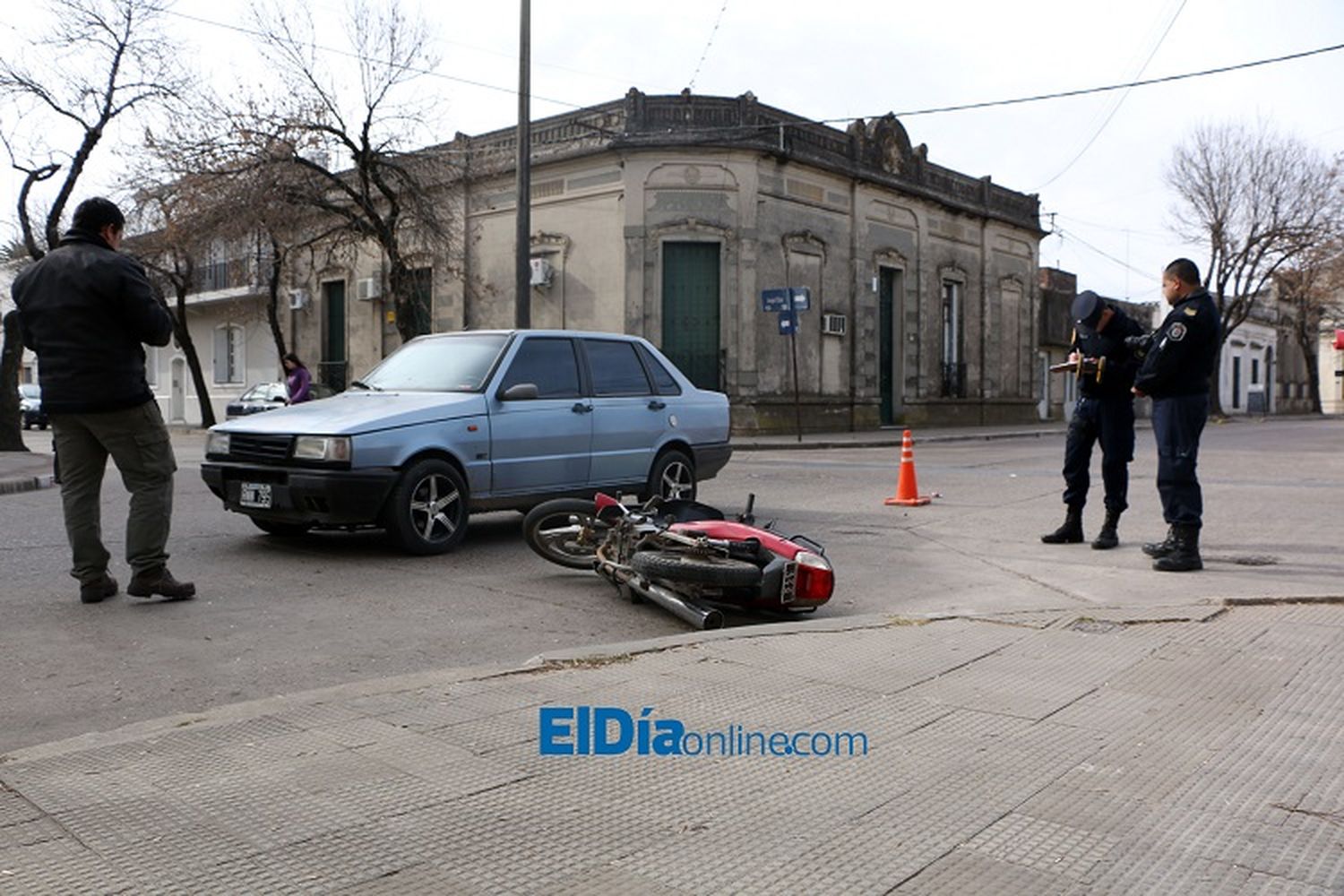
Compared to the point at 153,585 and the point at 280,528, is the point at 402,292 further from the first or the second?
the point at 153,585

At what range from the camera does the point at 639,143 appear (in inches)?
991

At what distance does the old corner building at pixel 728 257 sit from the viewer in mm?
25516

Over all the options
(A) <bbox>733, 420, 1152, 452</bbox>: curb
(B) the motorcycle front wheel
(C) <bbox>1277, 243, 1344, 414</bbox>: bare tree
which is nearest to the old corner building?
(A) <bbox>733, 420, 1152, 452</bbox>: curb

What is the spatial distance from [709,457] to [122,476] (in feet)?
17.1

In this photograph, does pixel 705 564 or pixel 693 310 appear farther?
pixel 693 310

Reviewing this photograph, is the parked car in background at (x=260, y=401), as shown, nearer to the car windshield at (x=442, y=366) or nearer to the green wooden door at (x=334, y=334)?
the green wooden door at (x=334, y=334)

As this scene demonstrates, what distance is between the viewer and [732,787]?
328cm

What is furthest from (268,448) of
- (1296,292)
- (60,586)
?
(1296,292)

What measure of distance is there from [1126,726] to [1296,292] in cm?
4910

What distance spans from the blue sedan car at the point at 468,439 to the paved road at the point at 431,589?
389mm

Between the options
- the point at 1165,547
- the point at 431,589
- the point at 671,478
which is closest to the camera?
the point at 431,589

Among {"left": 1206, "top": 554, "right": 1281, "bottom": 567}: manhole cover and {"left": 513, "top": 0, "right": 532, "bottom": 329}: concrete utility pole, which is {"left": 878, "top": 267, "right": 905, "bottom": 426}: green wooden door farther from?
{"left": 1206, "top": 554, "right": 1281, "bottom": 567}: manhole cover

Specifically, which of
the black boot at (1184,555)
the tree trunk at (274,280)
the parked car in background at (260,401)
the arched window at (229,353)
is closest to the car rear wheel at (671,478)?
the black boot at (1184,555)

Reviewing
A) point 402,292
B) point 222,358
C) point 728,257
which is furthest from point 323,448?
point 222,358
